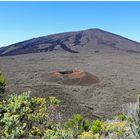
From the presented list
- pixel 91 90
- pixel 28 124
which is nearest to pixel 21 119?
pixel 28 124

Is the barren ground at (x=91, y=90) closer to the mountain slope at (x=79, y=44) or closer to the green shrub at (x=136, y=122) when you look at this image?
the green shrub at (x=136, y=122)

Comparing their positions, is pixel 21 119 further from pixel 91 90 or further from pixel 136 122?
pixel 91 90

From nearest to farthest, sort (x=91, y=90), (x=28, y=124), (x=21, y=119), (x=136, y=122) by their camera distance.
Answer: (x=136, y=122) < (x=21, y=119) < (x=28, y=124) < (x=91, y=90)

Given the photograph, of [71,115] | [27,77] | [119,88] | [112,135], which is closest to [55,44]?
[27,77]

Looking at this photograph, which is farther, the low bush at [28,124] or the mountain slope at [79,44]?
the mountain slope at [79,44]

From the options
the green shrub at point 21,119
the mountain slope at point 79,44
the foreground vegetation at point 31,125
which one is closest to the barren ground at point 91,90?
the foreground vegetation at point 31,125

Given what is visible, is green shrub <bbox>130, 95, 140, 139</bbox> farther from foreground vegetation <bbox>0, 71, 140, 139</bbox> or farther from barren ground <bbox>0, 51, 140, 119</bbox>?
barren ground <bbox>0, 51, 140, 119</bbox>

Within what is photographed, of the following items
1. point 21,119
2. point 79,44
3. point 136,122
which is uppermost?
point 79,44

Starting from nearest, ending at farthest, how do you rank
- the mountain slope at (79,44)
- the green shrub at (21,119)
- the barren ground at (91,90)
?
the green shrub at (21,119) → the barren ground at (91,90) → the mountain slope at (79,44)
